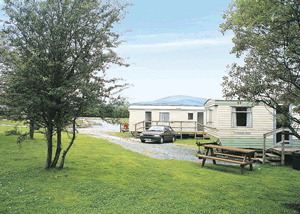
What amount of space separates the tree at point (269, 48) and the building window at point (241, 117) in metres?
6.76

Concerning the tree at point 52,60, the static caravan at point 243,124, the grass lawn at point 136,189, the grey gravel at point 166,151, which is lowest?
the grey gravel at point 166,151

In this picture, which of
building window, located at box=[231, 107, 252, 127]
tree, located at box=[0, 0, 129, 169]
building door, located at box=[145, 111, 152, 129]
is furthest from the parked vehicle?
tree, located at box=[0, 0, 129, 169]

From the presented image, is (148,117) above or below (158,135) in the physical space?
above

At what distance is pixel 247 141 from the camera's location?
40.5 feet

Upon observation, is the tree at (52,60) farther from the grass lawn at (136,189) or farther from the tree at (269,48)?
the tree at (269,48)

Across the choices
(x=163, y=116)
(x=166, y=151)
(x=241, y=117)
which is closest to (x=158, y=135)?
(x=166, y=151)

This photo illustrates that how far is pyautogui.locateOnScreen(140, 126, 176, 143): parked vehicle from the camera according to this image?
55.0 feet

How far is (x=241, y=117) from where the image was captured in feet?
41.8

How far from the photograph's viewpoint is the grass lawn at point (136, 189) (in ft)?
15.2

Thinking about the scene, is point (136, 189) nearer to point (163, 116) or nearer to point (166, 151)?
point (166, 151)

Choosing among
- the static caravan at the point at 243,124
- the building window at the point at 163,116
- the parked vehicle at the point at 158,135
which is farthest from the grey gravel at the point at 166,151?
the building window at the point at 163,116

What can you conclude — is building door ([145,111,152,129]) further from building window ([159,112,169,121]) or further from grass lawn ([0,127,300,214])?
grass lawn ([0,127,300,214])

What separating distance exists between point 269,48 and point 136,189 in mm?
4350

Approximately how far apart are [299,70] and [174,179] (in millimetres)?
4156
